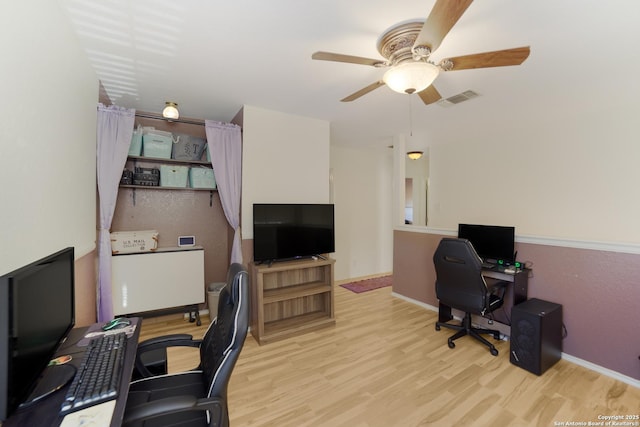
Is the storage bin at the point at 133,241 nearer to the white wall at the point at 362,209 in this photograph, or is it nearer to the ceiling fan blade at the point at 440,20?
the white wall at the point at 362,209

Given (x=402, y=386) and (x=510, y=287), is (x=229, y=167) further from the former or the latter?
(x=510, y=287)

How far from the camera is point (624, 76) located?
225 centimetres

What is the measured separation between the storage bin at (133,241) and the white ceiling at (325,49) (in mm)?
1362

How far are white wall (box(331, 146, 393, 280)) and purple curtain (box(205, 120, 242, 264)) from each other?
7.02ft

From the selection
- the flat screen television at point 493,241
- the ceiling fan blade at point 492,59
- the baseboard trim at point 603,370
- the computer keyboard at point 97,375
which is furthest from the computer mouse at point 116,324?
the baseboard trim at point 603,370

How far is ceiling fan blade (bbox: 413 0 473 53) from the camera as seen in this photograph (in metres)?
1.14

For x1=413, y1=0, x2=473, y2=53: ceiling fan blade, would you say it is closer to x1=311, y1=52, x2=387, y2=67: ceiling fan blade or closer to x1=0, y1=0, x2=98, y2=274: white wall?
x1=311, y1=52, x2=387, y2=67: ceiling fan blade

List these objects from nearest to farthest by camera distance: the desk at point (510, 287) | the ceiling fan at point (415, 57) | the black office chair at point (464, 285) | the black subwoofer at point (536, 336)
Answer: the ceiling fan at point (415, 57), the black subwoofer at point (536, 336), the black office chair at point (464, 285), the desk at point (510, 287)

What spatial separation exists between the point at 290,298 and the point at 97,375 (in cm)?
201

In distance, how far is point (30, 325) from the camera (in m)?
0.88

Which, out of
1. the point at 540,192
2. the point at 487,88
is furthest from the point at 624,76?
the point at 540,192

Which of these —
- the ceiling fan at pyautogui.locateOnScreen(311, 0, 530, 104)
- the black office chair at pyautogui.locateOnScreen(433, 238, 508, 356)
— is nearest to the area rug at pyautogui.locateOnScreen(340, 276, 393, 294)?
the black office chair at pyautogui.locateOnScreen(433, 238, 508, 356)

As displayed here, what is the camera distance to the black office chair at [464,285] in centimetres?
245

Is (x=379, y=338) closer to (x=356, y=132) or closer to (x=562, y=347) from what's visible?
(x=562, y=347)
